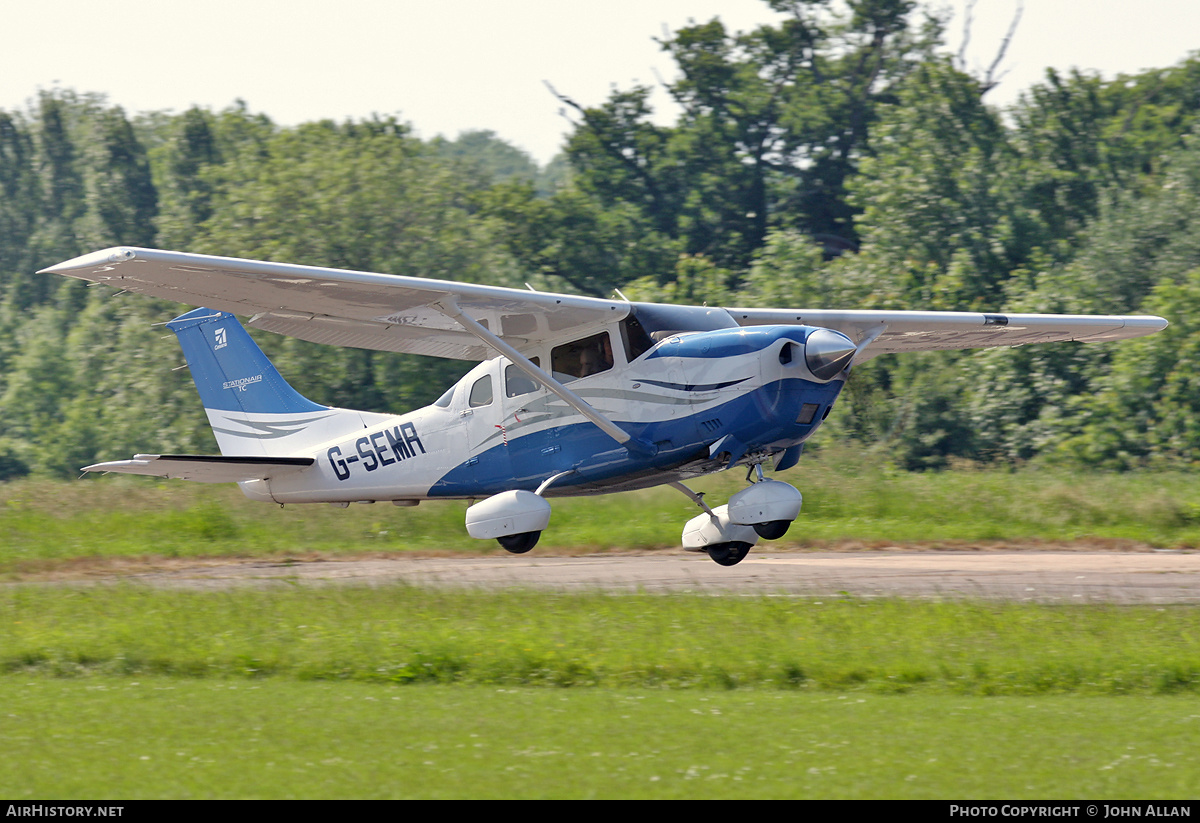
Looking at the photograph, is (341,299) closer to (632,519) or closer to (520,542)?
(520,542)

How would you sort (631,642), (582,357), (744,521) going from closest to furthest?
1. (631,642)
2. (744,521)
3. (582,357)

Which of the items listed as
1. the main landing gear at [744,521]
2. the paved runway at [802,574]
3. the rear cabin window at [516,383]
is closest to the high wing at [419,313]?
the rear cabin window at [516,383]

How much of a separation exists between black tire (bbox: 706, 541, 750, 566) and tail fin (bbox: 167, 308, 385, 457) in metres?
5.73

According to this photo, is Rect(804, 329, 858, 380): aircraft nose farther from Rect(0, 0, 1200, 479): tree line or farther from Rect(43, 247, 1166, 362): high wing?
Rect(0, 0, 1200, 479): tree line

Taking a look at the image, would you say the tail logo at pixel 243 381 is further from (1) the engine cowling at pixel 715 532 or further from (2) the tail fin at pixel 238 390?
(1) the engine cowling at pixel 715 532

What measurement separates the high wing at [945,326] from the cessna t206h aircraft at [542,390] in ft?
0.13

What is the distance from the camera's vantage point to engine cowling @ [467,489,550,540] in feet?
44.1

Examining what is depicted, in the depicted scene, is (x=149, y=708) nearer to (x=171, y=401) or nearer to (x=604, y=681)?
(x=604, y=681)

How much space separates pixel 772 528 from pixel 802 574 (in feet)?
4.12

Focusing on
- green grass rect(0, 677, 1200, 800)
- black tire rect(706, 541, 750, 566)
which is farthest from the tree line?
green grass rect(0, 677, 1200, 800)

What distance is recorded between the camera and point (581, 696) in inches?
320

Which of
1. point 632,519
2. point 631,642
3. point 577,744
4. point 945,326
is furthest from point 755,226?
point 577,744

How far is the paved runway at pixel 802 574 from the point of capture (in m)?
12.3

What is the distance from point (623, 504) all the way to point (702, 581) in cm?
623
